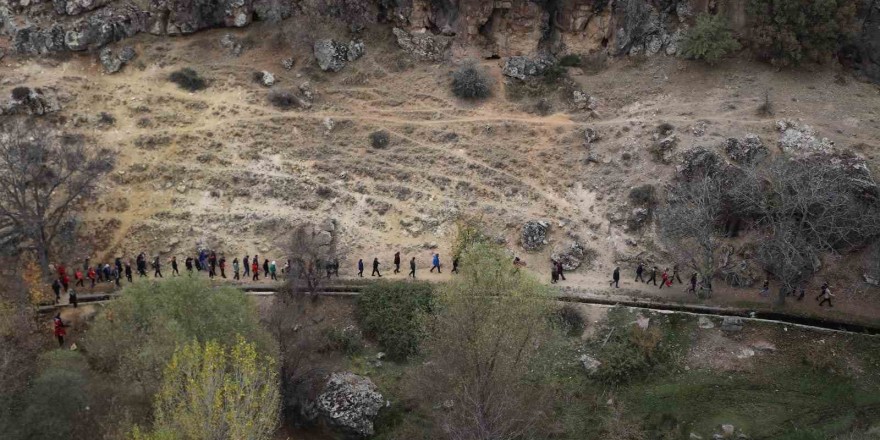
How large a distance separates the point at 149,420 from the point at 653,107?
107ft

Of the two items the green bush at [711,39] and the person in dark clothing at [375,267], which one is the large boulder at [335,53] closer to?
the person in dark clothing at [375,267]

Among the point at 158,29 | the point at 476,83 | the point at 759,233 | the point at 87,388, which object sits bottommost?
the point at 87,388

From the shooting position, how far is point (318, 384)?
3681cm

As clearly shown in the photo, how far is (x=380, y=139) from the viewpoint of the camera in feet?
157

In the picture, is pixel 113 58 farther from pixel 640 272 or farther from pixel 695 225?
pixel 695 225

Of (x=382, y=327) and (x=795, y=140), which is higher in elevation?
(x=795, y=140)

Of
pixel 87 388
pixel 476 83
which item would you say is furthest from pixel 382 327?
pixel 476 83

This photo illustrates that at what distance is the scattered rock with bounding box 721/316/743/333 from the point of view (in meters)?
37.9

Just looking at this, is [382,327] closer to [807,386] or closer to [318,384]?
[318,384]

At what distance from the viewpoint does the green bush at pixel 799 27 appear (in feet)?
148

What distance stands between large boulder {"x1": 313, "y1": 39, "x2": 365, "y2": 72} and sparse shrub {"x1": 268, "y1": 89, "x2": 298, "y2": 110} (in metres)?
2.98

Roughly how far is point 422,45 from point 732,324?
83.2 feet

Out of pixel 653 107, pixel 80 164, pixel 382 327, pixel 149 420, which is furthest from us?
pixel 653 107

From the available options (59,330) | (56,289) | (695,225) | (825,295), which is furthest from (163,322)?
(825,295)
